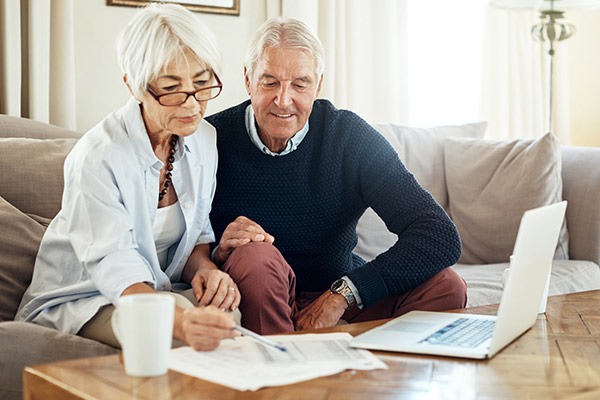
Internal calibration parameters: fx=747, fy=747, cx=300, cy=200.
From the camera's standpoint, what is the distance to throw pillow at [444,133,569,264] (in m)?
2.57

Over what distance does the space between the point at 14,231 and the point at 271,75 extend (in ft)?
2.26

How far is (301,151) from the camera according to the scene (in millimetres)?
1890

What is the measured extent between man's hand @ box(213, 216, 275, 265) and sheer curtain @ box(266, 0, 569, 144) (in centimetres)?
157

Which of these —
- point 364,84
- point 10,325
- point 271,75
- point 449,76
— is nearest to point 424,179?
point 364,84

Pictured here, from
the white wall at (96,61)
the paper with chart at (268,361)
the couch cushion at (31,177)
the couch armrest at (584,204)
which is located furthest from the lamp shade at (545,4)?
the paper with chart at (268,361)

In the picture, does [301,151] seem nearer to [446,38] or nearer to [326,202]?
[326,202]

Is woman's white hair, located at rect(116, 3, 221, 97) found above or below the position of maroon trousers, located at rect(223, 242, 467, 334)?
above

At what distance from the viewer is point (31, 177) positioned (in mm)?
1828

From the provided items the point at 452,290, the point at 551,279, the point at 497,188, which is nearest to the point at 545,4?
the point at 497,188

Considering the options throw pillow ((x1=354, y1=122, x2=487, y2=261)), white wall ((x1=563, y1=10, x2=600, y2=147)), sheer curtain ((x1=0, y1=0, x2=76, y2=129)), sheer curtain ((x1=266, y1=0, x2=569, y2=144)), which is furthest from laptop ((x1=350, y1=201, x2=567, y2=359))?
white wall ((x1=563, y1=10, x2=600, y2=147))

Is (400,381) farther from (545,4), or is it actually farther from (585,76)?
(585,76)

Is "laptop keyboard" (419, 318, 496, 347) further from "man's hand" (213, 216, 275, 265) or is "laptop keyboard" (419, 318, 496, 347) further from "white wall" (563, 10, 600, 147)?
"white wall" (563, 10, 600, 147)

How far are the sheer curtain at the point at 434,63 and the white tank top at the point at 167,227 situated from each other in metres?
1.61

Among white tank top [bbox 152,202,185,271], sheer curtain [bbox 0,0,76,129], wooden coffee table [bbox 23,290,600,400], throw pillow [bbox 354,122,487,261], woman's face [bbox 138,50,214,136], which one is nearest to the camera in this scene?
wooden coffee table [bbox 23,290,600,400]
